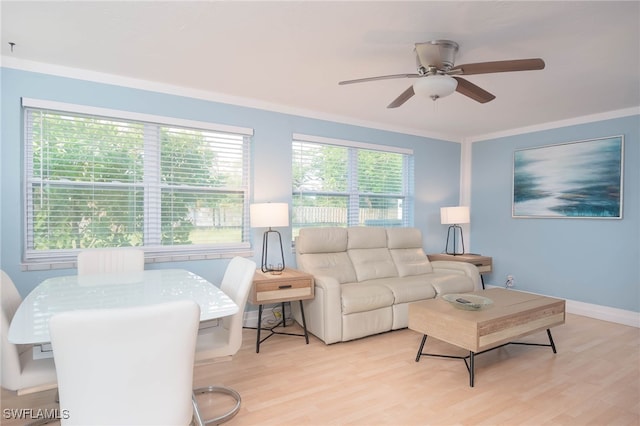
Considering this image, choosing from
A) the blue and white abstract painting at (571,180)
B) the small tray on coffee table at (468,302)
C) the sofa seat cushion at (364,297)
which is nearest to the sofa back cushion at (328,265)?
the sofa seat cushion at (364,297)

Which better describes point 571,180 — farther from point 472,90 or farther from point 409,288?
point 472,90

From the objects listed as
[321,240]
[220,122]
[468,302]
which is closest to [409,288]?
[468,302]

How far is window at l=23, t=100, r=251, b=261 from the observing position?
296 centimetres

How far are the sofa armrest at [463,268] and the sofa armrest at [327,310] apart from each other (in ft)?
5.59

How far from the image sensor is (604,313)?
13.6ft

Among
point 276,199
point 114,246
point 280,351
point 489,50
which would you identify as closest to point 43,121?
point 114,246

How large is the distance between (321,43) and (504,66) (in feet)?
3.96

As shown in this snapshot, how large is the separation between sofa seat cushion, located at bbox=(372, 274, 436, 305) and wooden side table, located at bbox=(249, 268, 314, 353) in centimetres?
86

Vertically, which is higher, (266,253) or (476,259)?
(266,253)

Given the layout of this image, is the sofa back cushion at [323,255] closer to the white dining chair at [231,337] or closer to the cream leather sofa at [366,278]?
the cream leather sofa at [366,278]

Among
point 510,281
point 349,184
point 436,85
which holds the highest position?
point 436,85

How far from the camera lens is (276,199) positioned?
3.98 meters

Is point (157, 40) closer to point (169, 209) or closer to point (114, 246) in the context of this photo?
point (169, 209)

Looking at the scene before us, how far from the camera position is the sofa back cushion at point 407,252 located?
14.1 feet
